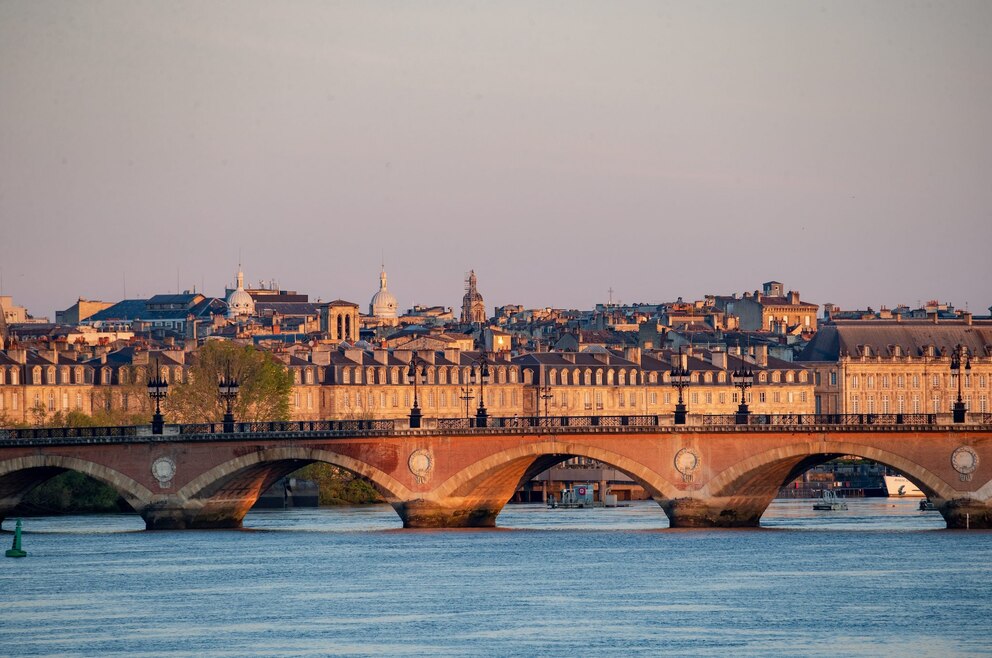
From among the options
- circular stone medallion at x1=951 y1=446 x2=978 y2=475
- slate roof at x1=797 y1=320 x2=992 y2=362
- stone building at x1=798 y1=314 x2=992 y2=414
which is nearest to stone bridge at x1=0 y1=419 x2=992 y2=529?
circular stone medallion at x1=951 y1=446 x2=978 y2=475

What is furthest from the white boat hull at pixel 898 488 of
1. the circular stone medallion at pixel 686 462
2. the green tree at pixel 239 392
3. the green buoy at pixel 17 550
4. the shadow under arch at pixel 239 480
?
the green buoy at pixel 17 550

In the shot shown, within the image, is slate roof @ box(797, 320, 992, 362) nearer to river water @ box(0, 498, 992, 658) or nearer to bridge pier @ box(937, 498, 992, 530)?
river water @ box(0, 498, 992, 658)

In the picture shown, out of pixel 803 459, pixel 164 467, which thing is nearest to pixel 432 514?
pixel 164 467

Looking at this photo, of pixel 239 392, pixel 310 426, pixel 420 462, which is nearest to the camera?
pixel 420 462

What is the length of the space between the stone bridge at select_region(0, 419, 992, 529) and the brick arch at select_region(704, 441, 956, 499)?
0.05 meters

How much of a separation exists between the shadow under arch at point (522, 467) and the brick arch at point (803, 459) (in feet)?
6.57

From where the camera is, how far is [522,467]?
10488 centimetres

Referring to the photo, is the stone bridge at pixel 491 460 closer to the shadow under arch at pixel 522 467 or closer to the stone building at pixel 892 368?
the shadow under arch at pixel 522 467

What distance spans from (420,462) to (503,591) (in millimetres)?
23045

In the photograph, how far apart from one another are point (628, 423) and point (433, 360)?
238ft

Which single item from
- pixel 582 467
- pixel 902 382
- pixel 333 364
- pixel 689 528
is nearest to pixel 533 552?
pixel 689 528

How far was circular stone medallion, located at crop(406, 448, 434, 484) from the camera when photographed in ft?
336

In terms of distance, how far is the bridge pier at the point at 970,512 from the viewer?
9794 cm

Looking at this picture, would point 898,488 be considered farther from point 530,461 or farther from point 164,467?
point 164,467
